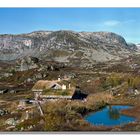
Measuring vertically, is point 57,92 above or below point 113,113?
above

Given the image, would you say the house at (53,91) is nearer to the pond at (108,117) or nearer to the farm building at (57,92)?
the farm building at (57,92)

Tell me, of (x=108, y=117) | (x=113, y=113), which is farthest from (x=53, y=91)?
(x=108, y=117)

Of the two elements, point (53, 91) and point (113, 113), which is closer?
point (113, 113)

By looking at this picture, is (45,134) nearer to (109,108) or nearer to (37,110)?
(37,110)

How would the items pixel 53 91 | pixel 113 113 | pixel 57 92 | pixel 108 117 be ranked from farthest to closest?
pixel 53 91 → pixel 57 92 → pixel 113 113 → pixel 108 117

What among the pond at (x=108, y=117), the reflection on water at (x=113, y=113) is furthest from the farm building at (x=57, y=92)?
the reflection on water at (x=113, y=113)

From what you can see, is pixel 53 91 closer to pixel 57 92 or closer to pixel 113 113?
pixel 57 92

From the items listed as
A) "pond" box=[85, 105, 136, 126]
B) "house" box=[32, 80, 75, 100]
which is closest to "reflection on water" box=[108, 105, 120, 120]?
"pond" box=[85, 105, 136, 126]

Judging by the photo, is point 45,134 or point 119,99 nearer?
point 45,134
